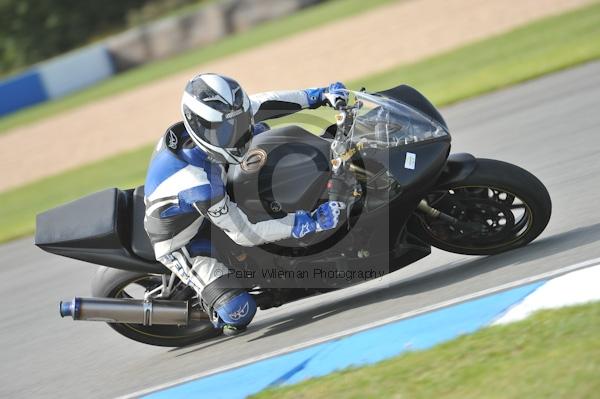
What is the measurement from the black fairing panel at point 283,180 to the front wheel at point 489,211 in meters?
0.68

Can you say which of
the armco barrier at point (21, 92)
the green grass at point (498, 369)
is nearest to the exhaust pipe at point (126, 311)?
the green grass at point (498, 369)

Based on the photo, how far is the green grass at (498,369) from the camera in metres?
3.48

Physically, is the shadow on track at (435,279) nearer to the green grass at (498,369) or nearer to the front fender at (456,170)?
the front fender at (456,170)

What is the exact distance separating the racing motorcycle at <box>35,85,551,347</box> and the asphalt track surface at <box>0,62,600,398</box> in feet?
0.78

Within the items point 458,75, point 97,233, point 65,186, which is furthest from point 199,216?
point 65,186

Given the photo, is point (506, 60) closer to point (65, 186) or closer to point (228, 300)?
point (65, 186)

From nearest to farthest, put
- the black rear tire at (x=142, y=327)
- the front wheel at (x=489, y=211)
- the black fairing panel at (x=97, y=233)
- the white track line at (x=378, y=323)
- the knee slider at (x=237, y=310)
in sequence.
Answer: the white track line at (x=378, y=323) → the front wheel at (x=489, y=211) → the knee slider at (x=237, y=310) → the black fairing panel at (x=97, y=233) → the black rear tire at (x=142, y=327)

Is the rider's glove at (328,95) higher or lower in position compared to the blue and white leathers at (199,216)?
higher

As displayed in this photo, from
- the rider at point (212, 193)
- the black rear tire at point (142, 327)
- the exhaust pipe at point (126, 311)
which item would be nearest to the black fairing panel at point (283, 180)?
the rider at point (212, 193)

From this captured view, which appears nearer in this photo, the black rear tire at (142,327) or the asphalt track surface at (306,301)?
the asphalt track surface at (306,301)

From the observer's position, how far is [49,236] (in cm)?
551

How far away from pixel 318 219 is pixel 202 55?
69.7 ft

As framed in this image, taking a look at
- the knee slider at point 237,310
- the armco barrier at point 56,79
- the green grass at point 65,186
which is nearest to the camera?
the knee slider at point 237,310

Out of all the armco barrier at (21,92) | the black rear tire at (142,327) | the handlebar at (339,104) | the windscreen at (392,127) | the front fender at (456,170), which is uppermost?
the armco barrier at (21,92)
